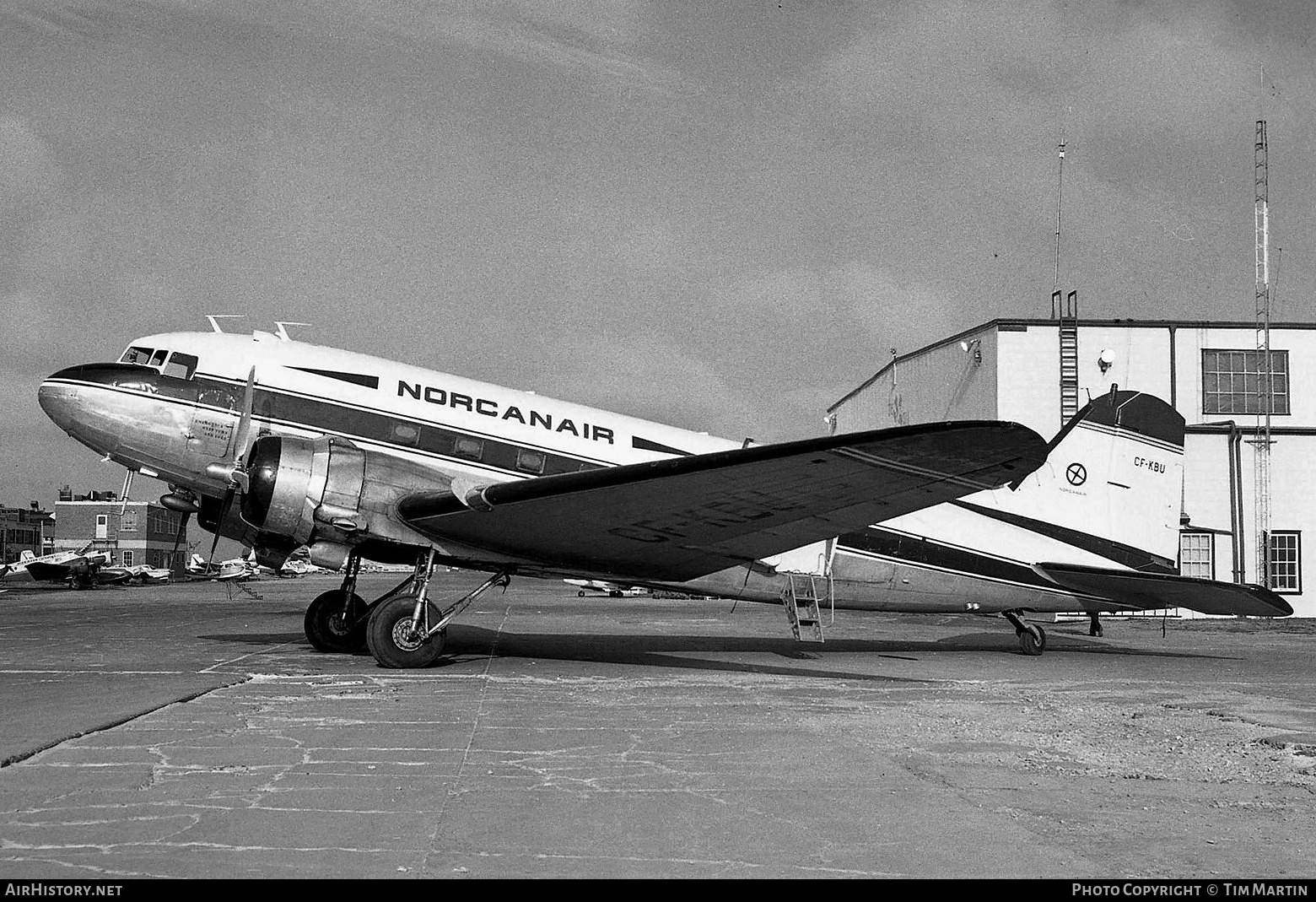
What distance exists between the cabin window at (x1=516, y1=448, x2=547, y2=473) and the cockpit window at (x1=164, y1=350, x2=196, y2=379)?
4465mm

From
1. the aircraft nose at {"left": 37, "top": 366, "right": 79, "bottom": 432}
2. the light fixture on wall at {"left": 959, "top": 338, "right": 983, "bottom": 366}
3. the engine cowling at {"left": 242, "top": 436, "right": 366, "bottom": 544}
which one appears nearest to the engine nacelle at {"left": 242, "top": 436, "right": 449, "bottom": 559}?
the engine cowling at {"left": 242, "top": 436, "right": 366, "bottom": 544}

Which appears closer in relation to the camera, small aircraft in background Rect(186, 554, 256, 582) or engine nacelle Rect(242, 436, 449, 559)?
engine nacelle Rect(242, 436, 449, 559)

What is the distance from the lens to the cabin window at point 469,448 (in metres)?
14.5

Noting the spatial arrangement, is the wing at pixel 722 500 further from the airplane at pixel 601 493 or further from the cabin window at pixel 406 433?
the cabin window at pixel 406 433

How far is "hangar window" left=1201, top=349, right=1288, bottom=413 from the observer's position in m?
31.6

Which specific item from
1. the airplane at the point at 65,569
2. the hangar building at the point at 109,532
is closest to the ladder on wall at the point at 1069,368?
the airplane at the point at 65,569

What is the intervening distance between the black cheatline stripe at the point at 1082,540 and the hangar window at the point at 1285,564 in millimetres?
16564

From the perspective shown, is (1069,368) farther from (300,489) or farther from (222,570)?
(222,570)

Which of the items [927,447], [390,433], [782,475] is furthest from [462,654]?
[927,447]

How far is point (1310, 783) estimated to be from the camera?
279 inches

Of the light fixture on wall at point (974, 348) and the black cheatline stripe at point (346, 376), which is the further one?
the light fixture on wall at point (974, 348)

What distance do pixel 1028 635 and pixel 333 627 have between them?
1086 cm

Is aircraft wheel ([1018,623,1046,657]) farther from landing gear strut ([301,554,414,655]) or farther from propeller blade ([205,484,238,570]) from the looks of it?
propeller blade ([205,484,238,570])

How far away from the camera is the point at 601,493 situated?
11.5 metres
